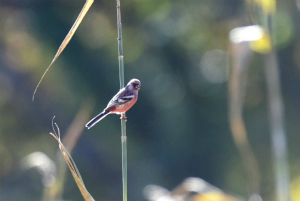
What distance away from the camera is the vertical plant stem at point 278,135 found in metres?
1.91

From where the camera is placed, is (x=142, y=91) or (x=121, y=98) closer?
(x=121, y=98)

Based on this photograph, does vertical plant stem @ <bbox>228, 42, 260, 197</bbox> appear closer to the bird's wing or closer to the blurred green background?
the bird's wing

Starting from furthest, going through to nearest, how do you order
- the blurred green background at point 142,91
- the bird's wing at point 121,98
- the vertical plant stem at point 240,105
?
the blurred green background at point 142,91, the bird's wing at point 121,98, the vertical plant stem at point 240,105

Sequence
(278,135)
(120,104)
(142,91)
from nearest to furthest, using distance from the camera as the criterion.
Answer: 1. (278,135)
2. (120,104)
3. (142,91)

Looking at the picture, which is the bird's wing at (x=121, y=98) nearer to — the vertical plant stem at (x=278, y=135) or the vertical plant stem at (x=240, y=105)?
the vertical plant stem at (x=240, y=105)

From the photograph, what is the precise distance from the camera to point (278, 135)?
2.06m

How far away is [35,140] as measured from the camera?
991 cm

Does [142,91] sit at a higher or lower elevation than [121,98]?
higher

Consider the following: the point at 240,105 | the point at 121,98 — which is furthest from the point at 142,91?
the point at 240,105

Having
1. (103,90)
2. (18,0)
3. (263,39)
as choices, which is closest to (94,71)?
(103,90)

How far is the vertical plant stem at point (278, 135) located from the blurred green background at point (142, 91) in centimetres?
739

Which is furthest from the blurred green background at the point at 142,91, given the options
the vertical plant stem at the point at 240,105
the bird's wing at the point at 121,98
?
the vertical plant stem at the point at 240,105

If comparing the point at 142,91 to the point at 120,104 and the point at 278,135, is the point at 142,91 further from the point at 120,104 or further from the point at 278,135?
the point at 278,135

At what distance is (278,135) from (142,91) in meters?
7.94
